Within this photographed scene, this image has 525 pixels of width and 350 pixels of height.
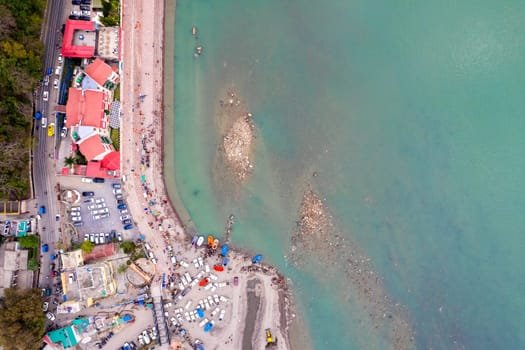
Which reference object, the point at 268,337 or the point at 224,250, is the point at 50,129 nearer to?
the point at 224,250

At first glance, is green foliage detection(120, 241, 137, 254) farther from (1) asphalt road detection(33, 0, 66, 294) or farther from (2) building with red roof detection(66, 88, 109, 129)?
(2) building with red roof detection(66, 88, 109, 129)

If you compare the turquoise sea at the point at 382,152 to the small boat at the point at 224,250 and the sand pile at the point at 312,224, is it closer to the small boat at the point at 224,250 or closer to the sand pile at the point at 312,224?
the sand pile at the point at 312,224

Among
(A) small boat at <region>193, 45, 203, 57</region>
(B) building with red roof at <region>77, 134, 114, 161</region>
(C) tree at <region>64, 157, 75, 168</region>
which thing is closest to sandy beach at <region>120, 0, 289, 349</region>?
(B) building with red roof at <region>77, 134, 114, 161</region>

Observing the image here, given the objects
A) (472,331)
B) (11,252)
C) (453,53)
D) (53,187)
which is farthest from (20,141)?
(472,331)

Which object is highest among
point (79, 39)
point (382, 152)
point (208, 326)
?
point (79, 39)

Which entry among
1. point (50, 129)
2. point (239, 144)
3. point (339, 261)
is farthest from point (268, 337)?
point (50, 129)

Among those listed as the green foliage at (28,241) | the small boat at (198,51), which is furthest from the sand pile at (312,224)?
the green foliage at (28,241)

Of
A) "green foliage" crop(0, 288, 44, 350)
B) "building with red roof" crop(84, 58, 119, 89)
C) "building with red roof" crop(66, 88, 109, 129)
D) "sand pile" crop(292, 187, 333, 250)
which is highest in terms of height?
"building with red roof" crop(84, 58, 119, 89)
